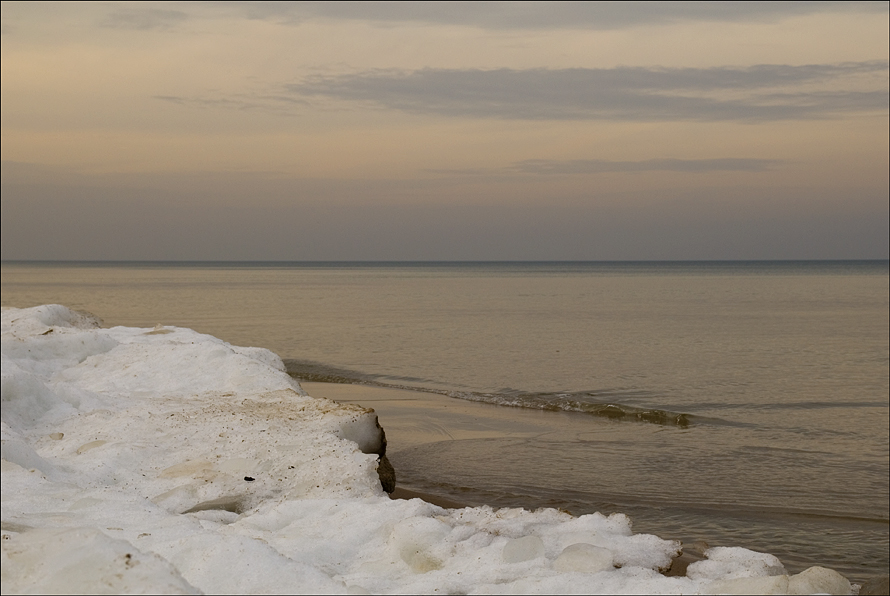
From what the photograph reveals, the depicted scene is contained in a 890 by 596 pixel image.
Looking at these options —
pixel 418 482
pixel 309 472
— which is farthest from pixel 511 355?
pixel 309 472

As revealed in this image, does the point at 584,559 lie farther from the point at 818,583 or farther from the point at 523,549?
the point at 818,583

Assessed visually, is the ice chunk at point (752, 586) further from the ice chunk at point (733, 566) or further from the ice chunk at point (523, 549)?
the ice chunk at point (523, 549)

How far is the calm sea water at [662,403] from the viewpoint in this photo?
1107 cm

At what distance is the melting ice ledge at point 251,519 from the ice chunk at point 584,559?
1cm

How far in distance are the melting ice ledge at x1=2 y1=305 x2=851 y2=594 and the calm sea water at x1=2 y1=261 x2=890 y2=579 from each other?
3.83 metres

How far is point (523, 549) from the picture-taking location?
566 cm

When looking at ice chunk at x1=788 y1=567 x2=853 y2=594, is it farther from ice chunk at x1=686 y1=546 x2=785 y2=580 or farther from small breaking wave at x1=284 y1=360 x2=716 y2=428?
small breaking wave at x1=284 y1=360 x2=716 y2=428

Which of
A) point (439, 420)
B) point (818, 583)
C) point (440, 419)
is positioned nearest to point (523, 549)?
point (818, 583)

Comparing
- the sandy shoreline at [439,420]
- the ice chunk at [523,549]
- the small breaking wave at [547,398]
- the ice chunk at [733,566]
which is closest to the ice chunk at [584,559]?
the ice chunk at [523,549]

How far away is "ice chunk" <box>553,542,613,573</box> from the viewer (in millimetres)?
5230

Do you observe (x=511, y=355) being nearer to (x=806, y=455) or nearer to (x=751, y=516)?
(x=806, y=455)

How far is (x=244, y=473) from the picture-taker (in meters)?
7.56

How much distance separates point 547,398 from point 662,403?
295cm

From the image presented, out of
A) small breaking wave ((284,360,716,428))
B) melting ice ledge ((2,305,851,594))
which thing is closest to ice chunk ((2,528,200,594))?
melting ice ledge ((2,305,851,594))
